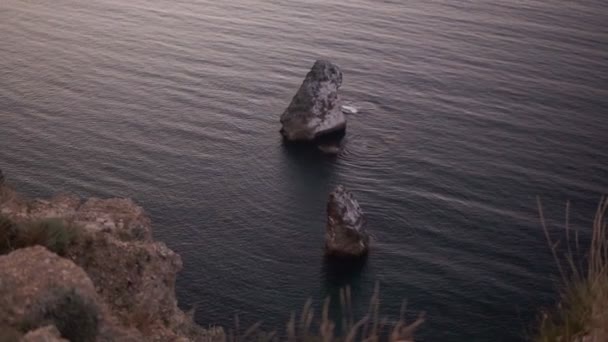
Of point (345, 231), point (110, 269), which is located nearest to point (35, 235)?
point (110, 269)

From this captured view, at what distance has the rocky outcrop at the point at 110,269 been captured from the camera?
11.8 m

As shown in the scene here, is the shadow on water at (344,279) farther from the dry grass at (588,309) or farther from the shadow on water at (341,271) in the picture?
the dry grass at (588,309)

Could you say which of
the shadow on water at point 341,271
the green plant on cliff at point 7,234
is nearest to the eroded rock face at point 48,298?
the green plant on cliff at point 7,234

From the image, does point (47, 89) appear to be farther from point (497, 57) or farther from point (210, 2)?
point (497, 57)

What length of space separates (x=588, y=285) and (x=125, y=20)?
105m

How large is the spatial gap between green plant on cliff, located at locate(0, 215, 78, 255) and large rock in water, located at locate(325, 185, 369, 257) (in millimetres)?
38701

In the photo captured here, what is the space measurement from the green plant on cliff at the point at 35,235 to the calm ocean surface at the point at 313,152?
30.7 metres

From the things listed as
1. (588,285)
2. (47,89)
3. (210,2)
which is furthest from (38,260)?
(210,2)

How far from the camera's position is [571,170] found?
67.4 meters

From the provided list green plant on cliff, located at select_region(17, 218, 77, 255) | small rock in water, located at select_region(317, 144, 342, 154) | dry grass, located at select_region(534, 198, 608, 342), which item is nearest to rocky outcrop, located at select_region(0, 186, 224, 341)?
green plant on cliff, located at select_region(17, 218, 77, 255)

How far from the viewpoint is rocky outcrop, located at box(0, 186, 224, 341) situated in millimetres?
11844

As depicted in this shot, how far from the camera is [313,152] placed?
7469 cm

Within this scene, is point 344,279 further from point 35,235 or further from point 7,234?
point 7,234

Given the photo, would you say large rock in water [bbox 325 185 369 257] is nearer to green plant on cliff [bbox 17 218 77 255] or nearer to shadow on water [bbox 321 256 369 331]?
shadow on water [bbox 321 256 369 331]
